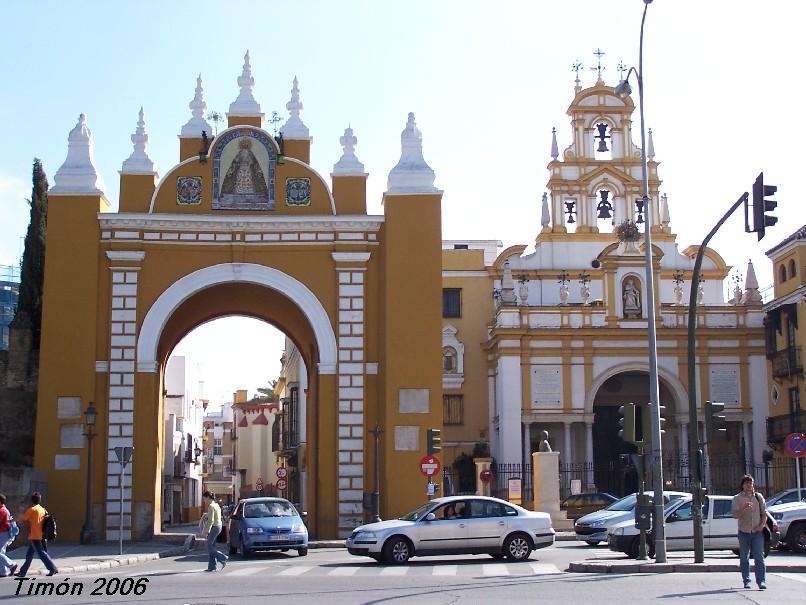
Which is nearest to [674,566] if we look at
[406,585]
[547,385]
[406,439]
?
[406,585]

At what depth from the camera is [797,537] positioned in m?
24.1

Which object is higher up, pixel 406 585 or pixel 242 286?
pixel 242 286

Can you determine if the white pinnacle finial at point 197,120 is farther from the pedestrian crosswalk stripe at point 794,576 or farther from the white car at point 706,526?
the pedestrian crosswalk stripe at point 794,576

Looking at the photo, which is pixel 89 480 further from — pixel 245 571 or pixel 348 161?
pixel 348 161

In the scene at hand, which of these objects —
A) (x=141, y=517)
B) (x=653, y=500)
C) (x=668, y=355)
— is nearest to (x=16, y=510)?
(x=141, y=517)

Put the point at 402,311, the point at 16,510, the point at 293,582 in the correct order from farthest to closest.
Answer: the point at 402,311, the point at 16,510, the point at 293,582

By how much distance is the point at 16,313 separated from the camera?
3475 cm

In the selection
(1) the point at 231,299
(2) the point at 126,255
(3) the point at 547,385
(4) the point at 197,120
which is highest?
(4) the point at 197,120

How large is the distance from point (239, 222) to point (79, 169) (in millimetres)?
4551

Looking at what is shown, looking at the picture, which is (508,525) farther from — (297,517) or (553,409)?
(553,409)

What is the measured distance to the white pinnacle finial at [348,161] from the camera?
33.3m

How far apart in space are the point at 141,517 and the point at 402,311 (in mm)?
8835

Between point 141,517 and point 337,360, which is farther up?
point 337,360

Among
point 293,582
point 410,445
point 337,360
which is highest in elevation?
point 337,360
